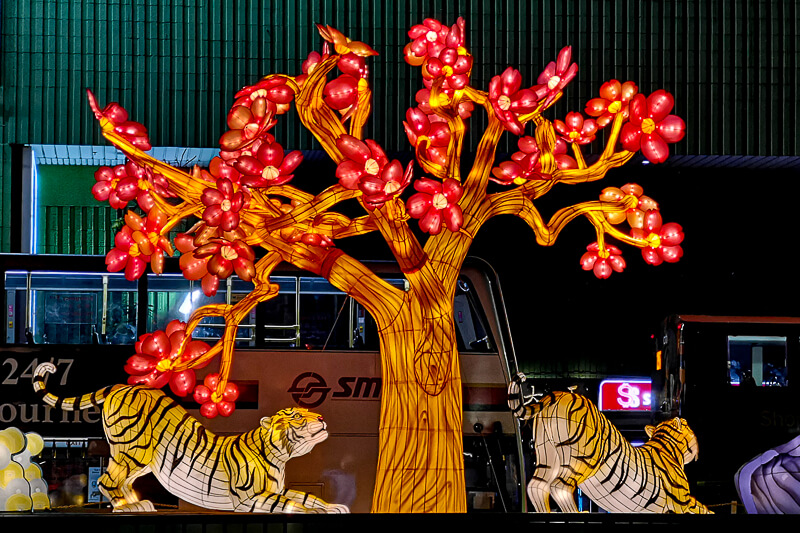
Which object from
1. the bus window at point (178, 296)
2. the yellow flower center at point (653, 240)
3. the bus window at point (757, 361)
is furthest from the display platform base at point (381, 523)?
the bus window at point (757, 361)

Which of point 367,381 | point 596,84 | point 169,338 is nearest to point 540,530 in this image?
point 367,381

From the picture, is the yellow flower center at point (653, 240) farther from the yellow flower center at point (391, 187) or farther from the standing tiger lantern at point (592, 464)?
the yellow flower center at point (391, 187)

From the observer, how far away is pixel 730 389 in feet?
38.1

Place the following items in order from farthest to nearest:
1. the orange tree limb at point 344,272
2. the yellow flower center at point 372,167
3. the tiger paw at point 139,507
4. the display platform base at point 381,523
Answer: the tiger paw at point 139,507 < the orange tree limb at point 344,272 < the yellow flower center at point 372,167 < the display platform base at point 381,523

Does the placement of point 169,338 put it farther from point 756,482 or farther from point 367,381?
point 756,482

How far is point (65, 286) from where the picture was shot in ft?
26.4

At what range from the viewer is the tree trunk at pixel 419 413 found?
7203mm

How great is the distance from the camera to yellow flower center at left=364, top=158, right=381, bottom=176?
658 cm

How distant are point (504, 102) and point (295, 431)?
3198mm

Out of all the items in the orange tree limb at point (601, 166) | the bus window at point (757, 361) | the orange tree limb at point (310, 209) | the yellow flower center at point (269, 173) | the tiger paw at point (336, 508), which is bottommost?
the tiger paw at point (336, 508)

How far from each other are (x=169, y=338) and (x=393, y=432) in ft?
6.42

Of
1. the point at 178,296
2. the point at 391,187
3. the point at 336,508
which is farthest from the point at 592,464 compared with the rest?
the point at 178,296

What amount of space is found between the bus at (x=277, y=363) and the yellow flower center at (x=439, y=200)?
149 cm

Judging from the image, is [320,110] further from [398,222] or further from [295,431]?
[295,431]
